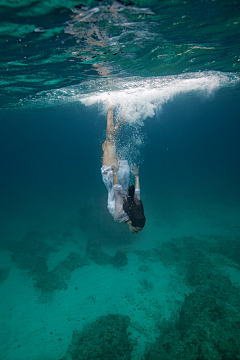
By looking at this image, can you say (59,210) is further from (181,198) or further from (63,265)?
(181,198)

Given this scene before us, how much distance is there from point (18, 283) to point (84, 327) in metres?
5.67

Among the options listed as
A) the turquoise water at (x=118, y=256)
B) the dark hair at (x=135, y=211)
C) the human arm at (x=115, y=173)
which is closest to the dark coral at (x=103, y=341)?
the turquoise water at (x=118, y=256)

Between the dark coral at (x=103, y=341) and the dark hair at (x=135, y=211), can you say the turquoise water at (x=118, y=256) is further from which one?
the dark hair at (x=135, y=211)

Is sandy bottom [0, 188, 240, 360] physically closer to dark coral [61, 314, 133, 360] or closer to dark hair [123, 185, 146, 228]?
dark coral [61, 314, 133, 360]

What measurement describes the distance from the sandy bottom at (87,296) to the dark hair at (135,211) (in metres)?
5.01

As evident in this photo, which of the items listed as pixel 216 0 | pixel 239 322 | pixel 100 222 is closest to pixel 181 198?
pixel 100 222

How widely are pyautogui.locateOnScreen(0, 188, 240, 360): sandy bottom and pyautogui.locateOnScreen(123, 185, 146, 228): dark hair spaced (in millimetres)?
5014

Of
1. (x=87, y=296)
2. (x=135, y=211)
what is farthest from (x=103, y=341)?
(x=135, y=211)

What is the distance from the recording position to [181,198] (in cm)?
2753

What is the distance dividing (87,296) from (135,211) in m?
6.95

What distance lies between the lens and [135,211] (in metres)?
5.02

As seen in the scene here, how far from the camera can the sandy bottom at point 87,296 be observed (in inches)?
279

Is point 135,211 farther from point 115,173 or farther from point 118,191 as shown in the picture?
point 115,173

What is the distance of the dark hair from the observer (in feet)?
16.4
